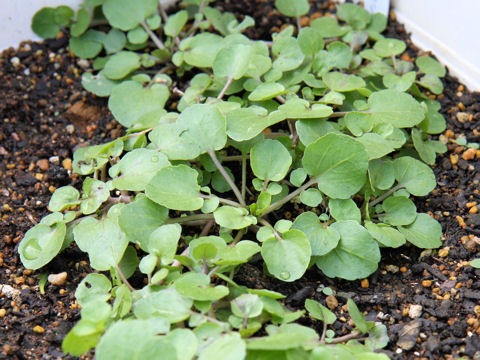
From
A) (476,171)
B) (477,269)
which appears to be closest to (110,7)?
(476,171)

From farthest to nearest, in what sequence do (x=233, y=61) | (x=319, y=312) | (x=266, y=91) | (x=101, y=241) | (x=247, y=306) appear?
(x=233, y=61) < (x=266, y=91) < (x=101, y=241) < (x=319, y=312) < (x=247, y=306)

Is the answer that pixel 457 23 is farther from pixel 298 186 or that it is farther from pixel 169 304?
pixel 169 304

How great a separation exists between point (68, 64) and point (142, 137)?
2.10ft

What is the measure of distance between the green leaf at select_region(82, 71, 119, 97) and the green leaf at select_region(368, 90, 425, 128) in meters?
0.87

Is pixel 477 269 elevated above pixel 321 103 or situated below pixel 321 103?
below

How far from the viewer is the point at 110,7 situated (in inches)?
80.0

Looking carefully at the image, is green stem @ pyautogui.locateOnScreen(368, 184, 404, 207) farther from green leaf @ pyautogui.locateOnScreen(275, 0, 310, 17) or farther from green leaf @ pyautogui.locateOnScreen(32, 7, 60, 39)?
green leaf @ pyautogui.locateOnScreen(32, 7, 60, 39)

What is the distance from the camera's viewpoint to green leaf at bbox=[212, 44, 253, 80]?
1689 millimetres

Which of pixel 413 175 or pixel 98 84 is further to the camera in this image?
pixel 98 84

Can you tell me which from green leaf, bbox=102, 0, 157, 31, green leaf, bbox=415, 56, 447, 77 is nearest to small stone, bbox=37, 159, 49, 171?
green leaf, bbox=102, 0, 157, 31

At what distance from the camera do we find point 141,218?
1.40 m

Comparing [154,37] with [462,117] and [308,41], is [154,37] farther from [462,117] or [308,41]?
[462,117]

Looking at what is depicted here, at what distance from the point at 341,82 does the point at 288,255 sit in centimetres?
65

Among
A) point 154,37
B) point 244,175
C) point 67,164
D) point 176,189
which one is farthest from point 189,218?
point 154,37
